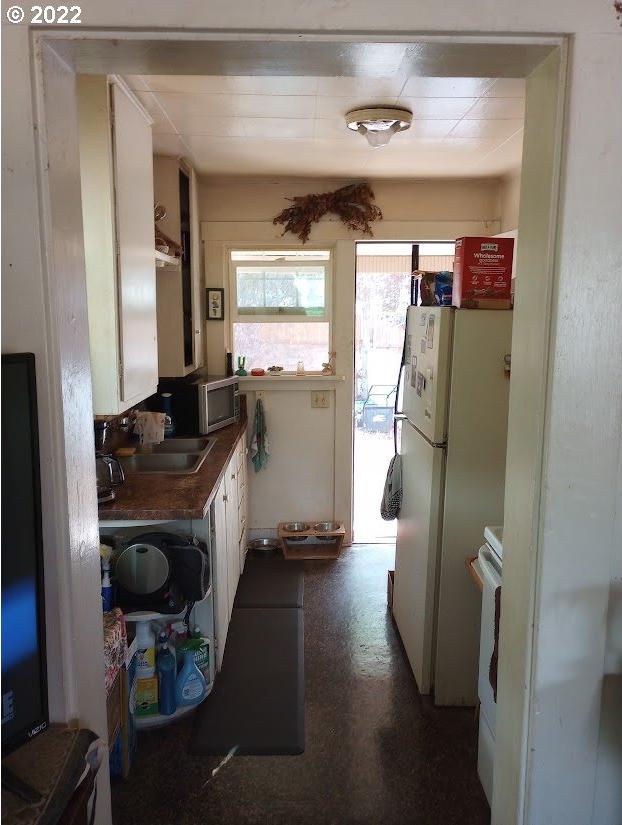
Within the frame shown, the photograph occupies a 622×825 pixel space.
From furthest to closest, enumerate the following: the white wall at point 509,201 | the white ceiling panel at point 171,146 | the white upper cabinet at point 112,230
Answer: the white wall at point 509,201
the white ceiling panel at point 171,146
the white upper cabinet at point 112,230

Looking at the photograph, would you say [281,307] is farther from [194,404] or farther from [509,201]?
[509,201]

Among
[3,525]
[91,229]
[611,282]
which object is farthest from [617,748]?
[91,229]

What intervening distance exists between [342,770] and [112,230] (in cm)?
212

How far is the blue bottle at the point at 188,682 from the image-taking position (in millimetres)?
2564

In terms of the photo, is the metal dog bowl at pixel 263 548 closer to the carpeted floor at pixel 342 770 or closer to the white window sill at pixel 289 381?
the white window sill at pixel 289 381

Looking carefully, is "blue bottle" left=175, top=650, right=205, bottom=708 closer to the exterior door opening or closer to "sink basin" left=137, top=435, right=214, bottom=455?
"sink basin" left=137, top=435, right=214, bottom=455

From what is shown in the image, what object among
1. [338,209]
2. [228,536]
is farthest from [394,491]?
[338,209]

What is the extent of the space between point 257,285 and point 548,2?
344 cm

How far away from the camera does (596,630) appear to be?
3.74 feet

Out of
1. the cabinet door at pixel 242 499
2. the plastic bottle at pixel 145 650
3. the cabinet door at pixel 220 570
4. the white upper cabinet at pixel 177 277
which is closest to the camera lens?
the plastic bottle at pixel 145 650

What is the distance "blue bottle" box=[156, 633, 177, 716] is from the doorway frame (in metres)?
1.28

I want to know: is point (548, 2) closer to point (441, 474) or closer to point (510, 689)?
point (510, 689)

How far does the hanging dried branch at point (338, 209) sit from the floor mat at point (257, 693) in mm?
2467

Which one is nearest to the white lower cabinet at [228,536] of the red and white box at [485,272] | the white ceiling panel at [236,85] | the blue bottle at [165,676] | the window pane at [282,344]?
the blue bottle at [165,676]
